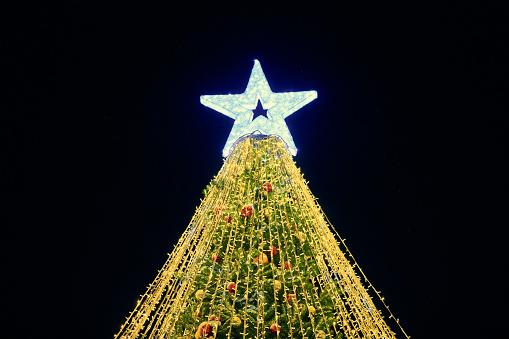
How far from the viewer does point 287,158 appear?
2254 mm

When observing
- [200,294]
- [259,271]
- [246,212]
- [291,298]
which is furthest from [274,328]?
[246,212]

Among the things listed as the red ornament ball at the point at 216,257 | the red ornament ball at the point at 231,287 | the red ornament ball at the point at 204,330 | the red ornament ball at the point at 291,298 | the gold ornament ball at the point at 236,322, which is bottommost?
the red ornament ball at the point at 204,330

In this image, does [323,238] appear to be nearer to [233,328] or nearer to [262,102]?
[233,328]

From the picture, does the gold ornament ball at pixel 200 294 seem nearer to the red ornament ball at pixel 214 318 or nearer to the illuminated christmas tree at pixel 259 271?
the illuminated christmas tree at pixel 259 271

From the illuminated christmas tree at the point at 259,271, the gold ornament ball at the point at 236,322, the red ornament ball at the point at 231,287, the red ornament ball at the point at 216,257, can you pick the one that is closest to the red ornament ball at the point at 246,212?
the illuminated christmas tree at the point at 259,271

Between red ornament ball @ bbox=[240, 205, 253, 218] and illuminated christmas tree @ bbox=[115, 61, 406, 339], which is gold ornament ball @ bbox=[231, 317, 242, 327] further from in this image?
red ornament ball @ bbox=[240, 205, 253, 218]

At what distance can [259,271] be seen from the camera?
1783 millimetres

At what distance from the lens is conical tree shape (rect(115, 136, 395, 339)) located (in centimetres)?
170

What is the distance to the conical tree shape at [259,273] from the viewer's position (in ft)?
5.59

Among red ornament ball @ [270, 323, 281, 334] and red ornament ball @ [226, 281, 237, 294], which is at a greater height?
red ornament ball @ [226, 281, 237, 294]

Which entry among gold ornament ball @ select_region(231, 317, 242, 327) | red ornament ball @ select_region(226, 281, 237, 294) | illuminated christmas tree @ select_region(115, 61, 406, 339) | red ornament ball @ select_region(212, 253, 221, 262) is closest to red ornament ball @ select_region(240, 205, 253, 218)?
illuminated christmas tree @ select_region(115, 61, 406, 339)

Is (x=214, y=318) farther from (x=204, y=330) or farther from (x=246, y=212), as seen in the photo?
(x=246, y=212)

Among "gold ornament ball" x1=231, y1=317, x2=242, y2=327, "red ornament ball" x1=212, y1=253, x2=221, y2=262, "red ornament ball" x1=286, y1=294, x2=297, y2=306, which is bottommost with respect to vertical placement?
"gold ornament ball" x1=231, y1=317, x2=242, y2=327

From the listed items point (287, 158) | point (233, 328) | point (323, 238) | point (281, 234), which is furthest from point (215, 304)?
point (287, 158)
